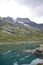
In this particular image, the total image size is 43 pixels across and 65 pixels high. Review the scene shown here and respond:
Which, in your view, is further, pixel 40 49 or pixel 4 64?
pixel 40 49

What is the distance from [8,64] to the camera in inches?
3568

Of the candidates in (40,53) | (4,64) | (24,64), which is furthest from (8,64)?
(40,53)

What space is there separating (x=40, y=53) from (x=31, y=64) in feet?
136

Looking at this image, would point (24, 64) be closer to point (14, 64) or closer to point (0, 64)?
point (14, 64)

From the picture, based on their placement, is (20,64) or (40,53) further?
(40,53)

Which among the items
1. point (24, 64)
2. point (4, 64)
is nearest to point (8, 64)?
point (4, 64)

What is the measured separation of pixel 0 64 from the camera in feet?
297

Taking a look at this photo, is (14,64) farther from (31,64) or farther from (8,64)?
(31,64)

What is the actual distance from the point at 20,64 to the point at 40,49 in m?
44.9

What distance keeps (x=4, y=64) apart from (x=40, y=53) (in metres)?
46.3

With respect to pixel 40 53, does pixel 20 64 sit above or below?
below

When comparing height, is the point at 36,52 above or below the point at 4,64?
above

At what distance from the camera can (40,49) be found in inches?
5212

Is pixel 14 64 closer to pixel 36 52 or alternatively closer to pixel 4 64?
pixel 4 64
